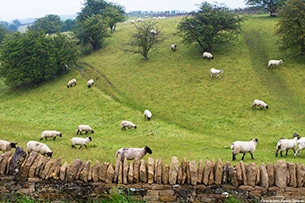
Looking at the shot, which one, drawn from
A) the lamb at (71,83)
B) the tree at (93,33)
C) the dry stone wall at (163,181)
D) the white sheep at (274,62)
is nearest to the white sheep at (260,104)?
the white sheep at (274,62)

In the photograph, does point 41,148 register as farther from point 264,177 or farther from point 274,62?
point 274,62

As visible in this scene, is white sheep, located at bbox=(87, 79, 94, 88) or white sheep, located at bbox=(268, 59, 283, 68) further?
white sheep, located at bbox=(87, 79, 94, 88)

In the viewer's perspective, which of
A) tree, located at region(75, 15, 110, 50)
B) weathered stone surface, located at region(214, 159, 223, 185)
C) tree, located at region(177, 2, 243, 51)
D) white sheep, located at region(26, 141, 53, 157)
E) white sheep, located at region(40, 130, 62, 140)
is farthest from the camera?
tree, located at region(75, 15, 110, 50)

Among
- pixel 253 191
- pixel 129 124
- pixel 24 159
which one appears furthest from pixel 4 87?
pixel 253 191

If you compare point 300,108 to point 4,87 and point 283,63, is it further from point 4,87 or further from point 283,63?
point 4,87

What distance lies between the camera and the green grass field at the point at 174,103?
26016mm

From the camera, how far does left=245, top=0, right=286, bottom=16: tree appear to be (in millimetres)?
69812

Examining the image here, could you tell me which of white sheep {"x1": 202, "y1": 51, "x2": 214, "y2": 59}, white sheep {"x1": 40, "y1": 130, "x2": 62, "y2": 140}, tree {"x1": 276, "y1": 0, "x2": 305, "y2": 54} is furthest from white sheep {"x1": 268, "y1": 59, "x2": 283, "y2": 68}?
white sheep {"x1": 40, "y1": 130, "x2": 62, "y2": 140}

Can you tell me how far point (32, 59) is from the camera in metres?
52.2

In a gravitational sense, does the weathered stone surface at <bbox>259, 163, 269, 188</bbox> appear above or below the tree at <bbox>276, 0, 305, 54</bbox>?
below

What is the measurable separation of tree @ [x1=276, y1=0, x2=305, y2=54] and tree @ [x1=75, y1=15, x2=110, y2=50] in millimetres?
35941

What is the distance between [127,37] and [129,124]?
41951mm

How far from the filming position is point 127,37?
228 ft

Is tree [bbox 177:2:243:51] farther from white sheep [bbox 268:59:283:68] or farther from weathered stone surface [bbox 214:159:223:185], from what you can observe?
weathered stone surface [bbox 214:159:223:185]
